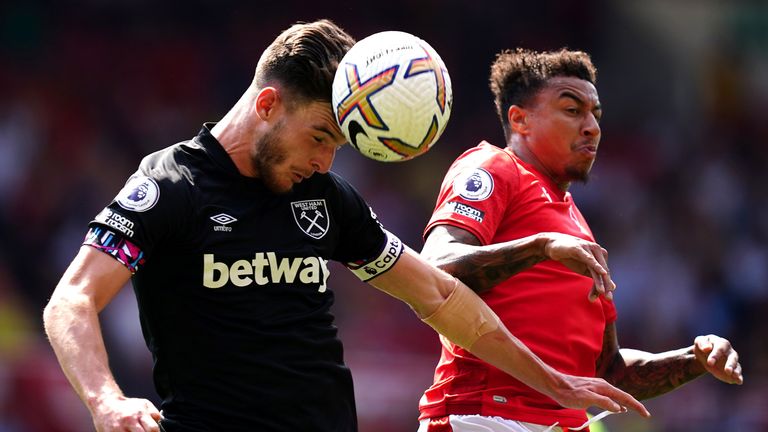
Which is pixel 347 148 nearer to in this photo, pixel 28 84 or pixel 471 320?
pixel 28 84

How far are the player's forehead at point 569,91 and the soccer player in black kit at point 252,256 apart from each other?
123 cm

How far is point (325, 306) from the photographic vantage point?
472 centimetres

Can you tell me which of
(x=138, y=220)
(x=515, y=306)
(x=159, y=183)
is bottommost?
(x=515, y=306)

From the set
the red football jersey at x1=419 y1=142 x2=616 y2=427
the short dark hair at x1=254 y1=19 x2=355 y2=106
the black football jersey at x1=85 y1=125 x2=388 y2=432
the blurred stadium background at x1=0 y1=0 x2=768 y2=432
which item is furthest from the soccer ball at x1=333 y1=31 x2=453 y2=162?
the blurred stadium background at x1=0 y1=0 x2=768 y2=432

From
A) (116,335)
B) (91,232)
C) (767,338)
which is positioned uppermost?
(91,232)

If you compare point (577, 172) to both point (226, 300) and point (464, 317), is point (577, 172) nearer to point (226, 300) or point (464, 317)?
point (464, 317)

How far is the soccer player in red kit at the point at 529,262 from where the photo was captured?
507 centimetres

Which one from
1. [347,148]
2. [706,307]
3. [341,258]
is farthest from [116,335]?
[341,258]

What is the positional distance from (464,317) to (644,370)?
1.38 metres

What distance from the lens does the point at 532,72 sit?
5824mm

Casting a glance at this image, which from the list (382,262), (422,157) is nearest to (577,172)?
(382,262)

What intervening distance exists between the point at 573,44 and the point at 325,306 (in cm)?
1403

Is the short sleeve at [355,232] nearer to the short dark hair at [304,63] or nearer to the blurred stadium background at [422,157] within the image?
the short dark hair at [304,63]

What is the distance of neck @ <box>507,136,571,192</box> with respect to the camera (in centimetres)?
568
